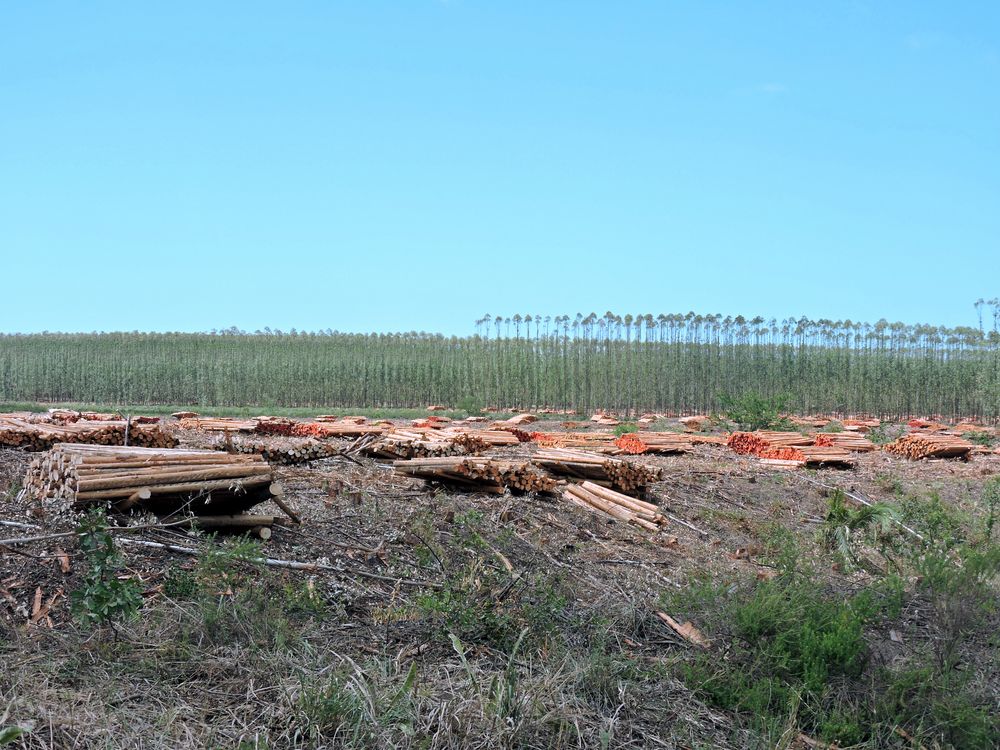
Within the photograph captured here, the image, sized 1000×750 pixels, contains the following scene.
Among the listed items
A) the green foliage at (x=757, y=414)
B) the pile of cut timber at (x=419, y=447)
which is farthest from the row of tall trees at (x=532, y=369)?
the pile of cut timber at (x=419, y=447)

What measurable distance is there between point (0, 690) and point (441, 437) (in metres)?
7.52

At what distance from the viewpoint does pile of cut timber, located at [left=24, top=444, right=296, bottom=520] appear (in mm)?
6156

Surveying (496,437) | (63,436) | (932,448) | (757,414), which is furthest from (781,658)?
(757,414)

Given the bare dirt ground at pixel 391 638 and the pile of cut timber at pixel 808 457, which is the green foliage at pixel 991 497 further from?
the bare dirt ground at pixel 391 638

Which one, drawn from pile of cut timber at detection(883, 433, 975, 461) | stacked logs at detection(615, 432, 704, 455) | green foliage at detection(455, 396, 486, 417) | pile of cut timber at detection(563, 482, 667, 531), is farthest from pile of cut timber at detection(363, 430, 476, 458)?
green foliage at detection(455, 396, 486, 417)

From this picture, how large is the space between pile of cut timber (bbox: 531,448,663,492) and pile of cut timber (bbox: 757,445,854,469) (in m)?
4.28

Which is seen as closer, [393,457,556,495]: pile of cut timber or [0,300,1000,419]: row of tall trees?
[393,457,556,495]: pile of cut timber

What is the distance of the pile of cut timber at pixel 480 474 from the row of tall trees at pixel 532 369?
20.3 meters

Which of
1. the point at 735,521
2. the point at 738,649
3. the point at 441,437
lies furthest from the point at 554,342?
the point at 738,649

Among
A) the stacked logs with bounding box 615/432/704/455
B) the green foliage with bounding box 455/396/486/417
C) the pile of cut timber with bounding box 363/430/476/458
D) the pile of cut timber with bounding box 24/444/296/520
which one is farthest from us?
the green foliage with bounding box 455/396/486/417

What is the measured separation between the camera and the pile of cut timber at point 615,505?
8.41 meters

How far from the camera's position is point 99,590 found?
457cm

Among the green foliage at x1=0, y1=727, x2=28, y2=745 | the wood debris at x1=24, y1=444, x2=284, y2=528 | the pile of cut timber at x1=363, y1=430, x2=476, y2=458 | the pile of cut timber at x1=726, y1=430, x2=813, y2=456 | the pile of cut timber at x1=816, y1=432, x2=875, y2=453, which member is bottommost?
the pile of cut timber at x1=816, y1=432, x2=875, y2=453

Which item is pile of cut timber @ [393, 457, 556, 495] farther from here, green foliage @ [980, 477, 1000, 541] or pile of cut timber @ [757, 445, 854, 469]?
pile of cut timber @ [757, 445, 854, 469]
